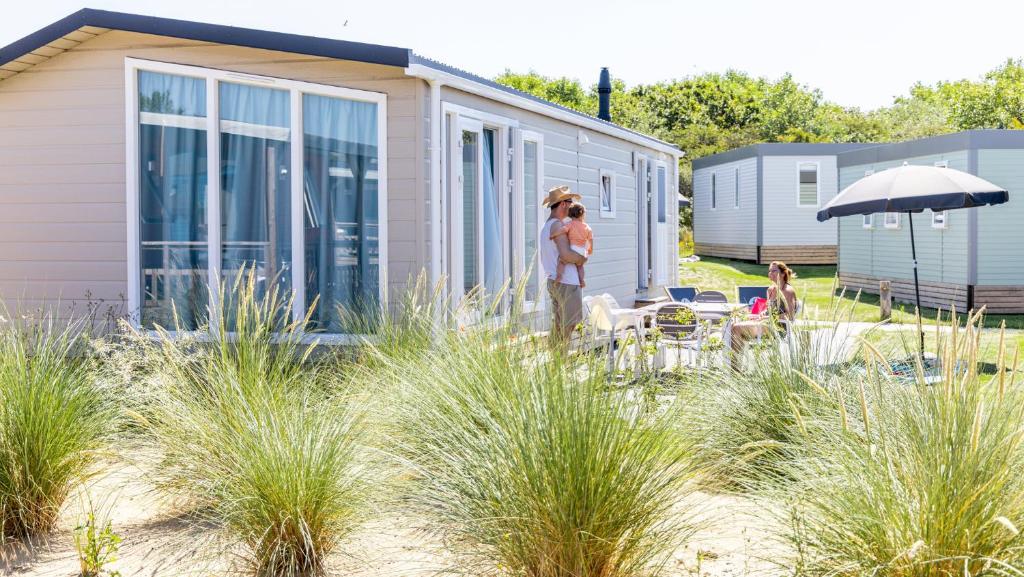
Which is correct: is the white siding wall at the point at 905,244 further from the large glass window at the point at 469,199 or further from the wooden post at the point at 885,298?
the large glass window at the point at 469,199

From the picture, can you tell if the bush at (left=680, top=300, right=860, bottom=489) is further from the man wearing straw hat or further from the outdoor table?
the outdoor table

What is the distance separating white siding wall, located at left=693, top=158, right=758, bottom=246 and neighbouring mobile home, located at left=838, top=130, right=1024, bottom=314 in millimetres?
7425

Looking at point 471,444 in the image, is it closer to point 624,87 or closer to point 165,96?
point 165,96

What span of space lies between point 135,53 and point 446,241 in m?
2.67

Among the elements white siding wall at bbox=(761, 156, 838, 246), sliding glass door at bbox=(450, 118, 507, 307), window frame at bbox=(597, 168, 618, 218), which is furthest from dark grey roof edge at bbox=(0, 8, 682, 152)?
white siding wall at bbox=(761, 156, 838, 246)

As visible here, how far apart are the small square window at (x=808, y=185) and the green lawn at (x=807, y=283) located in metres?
1.54

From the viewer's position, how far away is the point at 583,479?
3.05m

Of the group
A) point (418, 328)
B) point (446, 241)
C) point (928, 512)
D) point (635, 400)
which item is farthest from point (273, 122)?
point (928, 512)

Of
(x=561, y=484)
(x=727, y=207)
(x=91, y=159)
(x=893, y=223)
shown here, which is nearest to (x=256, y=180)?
(x=91, y=159)

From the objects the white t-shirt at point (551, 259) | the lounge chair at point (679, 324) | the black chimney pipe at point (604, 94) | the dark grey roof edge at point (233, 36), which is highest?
the black chimney pipe at point (604, 94)

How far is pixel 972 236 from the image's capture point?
14.8m

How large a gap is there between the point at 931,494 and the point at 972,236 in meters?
13.4

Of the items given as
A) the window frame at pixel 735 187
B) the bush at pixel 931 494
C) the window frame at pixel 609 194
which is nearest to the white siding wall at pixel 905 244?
the window frame at pixel 735 187

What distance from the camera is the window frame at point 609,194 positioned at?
1138 cm
